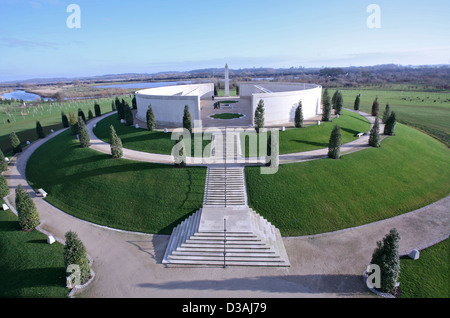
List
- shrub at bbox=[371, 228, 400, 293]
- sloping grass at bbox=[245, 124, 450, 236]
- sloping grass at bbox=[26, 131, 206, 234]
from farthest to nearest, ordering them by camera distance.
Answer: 1. sloping grass at bbox=[26, 131, 206, 234]
2. sloping grass at bbox=[245, 124, 450, 236]
3. shrub at bbox=[371, 228, 400, 293]

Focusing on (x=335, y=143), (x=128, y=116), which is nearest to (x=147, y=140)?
(x=128, y=116)

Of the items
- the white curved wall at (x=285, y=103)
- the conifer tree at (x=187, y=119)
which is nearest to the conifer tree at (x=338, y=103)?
the white curved wall at (x=285, y=103)

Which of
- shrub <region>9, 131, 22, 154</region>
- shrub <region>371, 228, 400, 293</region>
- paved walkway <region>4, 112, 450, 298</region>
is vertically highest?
shrub <region>9, 131, 22, 154</region>

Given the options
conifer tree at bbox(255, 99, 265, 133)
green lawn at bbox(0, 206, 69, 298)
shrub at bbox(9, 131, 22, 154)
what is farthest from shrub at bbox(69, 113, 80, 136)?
conifer tree at bbox(255, 99, 265, 133)

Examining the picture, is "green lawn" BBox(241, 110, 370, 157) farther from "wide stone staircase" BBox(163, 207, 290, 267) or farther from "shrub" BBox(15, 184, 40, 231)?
"shrub" BBox(15, 184, 40, 231)

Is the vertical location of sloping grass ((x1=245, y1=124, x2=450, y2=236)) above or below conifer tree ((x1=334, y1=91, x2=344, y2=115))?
below

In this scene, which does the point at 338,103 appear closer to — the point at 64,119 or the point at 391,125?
the point at 391,125

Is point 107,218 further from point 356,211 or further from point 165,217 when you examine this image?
point 356,211
